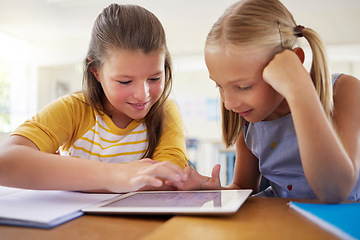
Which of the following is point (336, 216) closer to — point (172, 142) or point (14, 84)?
point (172, 142)

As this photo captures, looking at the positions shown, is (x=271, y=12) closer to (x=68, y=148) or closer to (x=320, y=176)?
(x=320, y=176)

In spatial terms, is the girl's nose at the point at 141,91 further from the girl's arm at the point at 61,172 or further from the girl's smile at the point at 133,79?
the girl's arm at the point at 61,172

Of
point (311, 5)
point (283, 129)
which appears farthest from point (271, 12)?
point (311, 5)

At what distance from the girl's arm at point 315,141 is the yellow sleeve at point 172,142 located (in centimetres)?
41

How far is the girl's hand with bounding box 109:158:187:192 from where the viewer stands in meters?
0.65

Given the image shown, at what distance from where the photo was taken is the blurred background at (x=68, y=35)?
4.45 metres

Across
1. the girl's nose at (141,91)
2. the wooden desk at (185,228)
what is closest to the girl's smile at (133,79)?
the girl's nose at (141,91)

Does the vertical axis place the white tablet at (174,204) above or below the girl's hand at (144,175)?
below

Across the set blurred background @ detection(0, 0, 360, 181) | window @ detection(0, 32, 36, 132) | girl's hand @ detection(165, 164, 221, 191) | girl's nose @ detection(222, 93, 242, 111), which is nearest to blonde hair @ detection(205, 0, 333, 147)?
girl's nose @ detection(222, 93, 242, 111)

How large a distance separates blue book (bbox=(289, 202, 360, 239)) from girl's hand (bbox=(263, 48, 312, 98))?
0.76ft

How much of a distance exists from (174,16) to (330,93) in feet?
13.4

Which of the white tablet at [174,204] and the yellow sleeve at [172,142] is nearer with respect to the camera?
the white tablet at [174,204]

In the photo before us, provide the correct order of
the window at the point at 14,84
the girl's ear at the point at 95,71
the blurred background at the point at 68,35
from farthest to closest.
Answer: the window at the point at 14,84
the blurred background at the point at 68,35
the girl's ear at the point at 95,71

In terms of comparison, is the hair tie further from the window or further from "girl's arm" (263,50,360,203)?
the window
